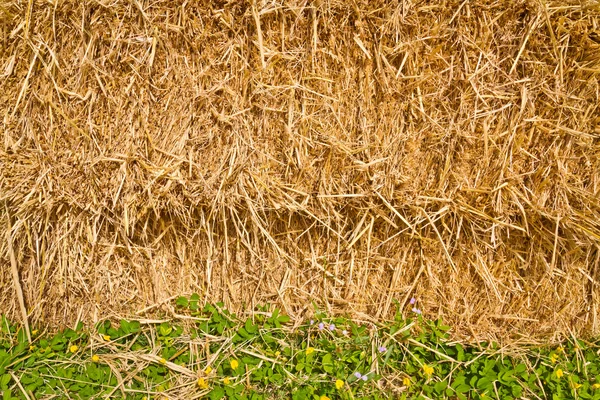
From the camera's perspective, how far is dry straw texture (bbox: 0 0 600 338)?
5.62ft

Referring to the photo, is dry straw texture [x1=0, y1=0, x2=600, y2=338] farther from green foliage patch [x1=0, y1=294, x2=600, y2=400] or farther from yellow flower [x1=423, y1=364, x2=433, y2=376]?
yellow flower [x1=423, y1=364, x2=433, y2=376]

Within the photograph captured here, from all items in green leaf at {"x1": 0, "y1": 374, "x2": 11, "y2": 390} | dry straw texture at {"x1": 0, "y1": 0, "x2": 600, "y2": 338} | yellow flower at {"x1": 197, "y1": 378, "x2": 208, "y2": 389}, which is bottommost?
green leaf at {"x1": 0, "y1": 374, "x2": 11, "y2": 390}

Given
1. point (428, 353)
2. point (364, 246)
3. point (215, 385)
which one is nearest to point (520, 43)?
point (364, 246)

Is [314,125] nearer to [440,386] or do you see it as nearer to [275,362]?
[275,362]

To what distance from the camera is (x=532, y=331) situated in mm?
1994

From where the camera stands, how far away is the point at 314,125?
5.81 feet

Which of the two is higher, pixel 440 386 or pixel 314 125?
pixel 314 125

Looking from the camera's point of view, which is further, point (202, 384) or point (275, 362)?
point (275, 362)

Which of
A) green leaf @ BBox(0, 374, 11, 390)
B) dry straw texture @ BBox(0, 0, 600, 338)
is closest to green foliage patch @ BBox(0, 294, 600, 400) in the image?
green leaf @ BBox(0, 374, 11, 390)

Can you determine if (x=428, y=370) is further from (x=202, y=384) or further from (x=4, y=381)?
(x=4, y=381)

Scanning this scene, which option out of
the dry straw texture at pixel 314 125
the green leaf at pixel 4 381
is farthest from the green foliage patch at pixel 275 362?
the dry straw texture at pixel 314 125

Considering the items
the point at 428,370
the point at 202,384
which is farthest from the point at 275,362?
the point at 428,370

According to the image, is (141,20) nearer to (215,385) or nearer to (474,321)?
(215,385)

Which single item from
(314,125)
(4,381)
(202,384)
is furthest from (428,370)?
(4,381)
